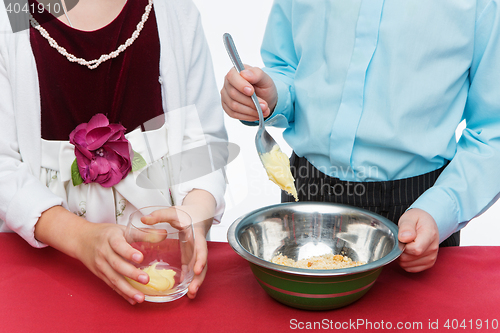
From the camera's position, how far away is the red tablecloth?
26.4 inches

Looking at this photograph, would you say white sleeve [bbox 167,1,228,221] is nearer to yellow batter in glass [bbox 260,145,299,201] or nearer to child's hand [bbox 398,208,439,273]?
yellow batter in glass [bbox 260,145,299,201]

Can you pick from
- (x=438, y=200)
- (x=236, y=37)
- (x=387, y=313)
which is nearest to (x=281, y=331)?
(x=387, y=313)

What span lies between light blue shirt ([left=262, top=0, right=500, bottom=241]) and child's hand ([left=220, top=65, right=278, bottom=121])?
0.05 metres

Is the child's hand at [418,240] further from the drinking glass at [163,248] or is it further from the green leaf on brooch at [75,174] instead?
the green leaf on brooch at [75,174]

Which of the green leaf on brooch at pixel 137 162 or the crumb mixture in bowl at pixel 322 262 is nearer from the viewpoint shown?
the crumb mixture in bowl at pixel 322 262

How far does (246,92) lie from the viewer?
84cm

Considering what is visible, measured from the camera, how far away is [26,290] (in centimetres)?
75

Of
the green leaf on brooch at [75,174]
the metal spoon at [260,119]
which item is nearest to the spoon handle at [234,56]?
the metal spoon at [260,119]

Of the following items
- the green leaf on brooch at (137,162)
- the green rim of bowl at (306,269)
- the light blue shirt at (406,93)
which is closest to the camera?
the green rim of bowl at (306,269)

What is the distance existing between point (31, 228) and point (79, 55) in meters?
0.39

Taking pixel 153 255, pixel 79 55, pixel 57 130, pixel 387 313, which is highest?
pixel 79 55

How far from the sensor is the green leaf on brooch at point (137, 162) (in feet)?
3.21

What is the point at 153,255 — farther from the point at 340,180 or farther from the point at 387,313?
the point at 340,180

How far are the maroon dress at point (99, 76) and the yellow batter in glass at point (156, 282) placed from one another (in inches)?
17.6
